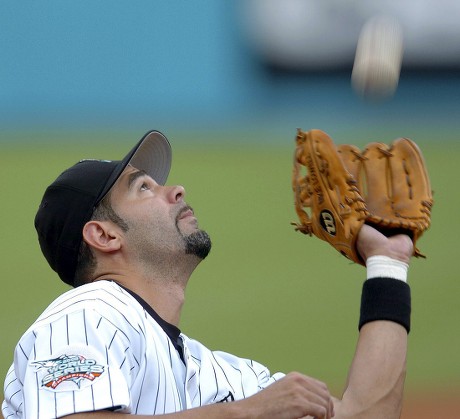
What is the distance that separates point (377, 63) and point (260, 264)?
319 centimetres

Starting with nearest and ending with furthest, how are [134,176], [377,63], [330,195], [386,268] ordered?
1. [386,268]
2. [330,195]
3. [134,176]
4. [377,63]

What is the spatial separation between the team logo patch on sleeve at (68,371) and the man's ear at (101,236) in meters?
0.50

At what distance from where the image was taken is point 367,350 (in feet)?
7.14

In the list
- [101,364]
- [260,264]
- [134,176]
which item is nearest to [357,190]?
[134,176]

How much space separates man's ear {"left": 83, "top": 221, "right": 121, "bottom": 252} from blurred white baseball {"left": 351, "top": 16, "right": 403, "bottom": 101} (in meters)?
0.72

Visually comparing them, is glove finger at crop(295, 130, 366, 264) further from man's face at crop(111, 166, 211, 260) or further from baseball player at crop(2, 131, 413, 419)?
man's face at crop(111, 166, 211, 260)

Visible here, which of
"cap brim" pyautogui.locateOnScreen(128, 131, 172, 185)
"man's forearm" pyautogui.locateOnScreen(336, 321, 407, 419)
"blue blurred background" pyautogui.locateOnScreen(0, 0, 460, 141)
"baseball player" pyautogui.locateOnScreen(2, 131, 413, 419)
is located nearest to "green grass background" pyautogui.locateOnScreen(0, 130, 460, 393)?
"blue blurred background" pyautogui.locateOnScreen(0, 0, 460, 141)

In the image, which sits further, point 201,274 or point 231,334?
point 201,274

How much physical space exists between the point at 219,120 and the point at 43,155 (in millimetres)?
989

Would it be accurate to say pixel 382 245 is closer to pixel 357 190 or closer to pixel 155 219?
pixel 357 190

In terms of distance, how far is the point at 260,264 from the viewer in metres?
5.75

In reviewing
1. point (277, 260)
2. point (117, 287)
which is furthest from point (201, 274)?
point (117, 287)

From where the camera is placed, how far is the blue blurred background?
5742 mm

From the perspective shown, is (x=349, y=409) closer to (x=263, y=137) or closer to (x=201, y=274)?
(x=201, y=274)
